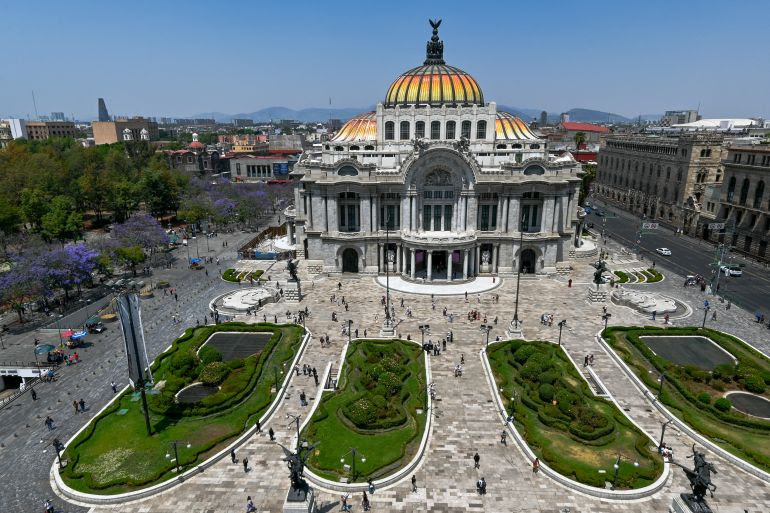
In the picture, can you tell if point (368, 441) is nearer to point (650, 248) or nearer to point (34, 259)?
point (34, 259)

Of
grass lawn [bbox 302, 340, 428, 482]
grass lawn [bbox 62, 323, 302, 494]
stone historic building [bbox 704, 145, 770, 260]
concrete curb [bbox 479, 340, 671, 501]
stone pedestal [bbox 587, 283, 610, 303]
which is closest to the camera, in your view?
concrete curb [bbox 479, 340, 671, 501]

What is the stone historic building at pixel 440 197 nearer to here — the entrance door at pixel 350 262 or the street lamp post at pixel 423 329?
the entrance door at pixel 350 262

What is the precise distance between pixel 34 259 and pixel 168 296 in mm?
15979

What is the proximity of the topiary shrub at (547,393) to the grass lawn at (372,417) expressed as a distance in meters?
9.50

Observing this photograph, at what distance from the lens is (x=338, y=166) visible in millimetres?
71125

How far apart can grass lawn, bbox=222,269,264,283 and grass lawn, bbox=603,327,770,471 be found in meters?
49.1

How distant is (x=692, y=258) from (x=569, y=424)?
62589 millimetres

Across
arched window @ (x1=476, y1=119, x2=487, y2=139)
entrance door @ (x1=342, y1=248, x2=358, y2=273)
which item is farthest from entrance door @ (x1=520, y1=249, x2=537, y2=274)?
entrance door @ (x1=342, y1=248, x2=358, y2=273)

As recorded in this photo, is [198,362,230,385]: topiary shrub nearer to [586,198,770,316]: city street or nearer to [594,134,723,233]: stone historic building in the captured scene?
[586,198,770,316]: city street

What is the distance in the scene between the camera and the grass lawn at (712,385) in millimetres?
35562

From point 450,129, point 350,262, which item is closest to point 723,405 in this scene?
point 350,262

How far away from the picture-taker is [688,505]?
2758 centimetres

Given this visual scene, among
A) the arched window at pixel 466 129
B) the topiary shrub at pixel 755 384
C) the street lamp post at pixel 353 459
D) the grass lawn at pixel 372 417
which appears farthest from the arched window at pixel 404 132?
the street lamp post at pixel 353 459

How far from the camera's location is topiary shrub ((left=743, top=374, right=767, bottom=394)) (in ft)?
136
